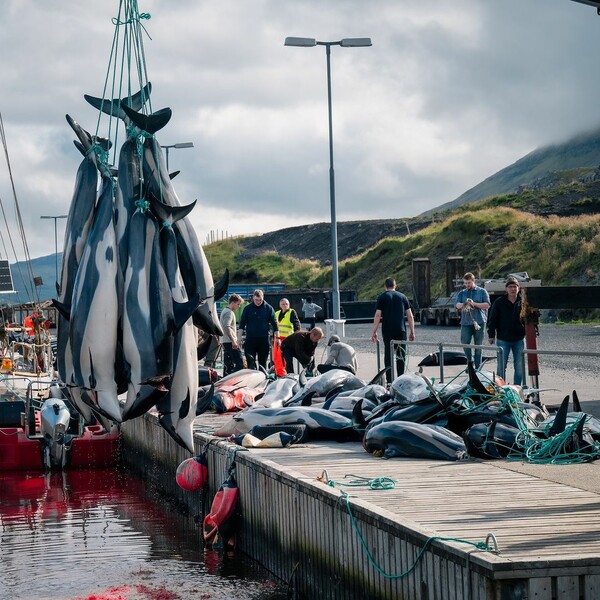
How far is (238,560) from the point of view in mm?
13484

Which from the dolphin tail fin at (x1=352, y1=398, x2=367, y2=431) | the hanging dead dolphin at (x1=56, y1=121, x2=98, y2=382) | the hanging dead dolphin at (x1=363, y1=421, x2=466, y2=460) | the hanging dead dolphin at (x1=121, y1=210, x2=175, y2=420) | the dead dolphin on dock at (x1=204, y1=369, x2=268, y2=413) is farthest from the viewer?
the dead dolphin on dock at (x1=204, y1=369, x2=268, y2=413)

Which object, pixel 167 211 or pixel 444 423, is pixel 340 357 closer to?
pixel 444 423

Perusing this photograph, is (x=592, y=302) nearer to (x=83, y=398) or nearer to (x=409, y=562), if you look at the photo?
(x=409, y=562)

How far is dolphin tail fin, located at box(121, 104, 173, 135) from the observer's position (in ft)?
25.9

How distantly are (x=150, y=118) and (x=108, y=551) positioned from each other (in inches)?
331

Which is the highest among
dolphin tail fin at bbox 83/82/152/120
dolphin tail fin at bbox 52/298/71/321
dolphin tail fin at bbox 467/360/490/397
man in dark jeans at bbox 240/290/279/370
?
dolphin tail fin at bbox 83/82/152/120

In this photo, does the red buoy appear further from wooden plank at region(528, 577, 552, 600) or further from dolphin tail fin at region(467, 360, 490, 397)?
wooden plank at region(528, 577, 552, 600)

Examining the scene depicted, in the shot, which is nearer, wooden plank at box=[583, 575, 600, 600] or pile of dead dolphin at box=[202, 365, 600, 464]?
wooden plank at box=[583, 575, 600, 600]

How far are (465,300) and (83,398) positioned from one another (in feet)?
41.2

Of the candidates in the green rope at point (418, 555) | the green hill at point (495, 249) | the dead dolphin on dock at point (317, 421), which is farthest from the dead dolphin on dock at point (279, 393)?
the green hill at point (495, 249)

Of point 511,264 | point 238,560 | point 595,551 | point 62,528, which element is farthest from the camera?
point 511,264

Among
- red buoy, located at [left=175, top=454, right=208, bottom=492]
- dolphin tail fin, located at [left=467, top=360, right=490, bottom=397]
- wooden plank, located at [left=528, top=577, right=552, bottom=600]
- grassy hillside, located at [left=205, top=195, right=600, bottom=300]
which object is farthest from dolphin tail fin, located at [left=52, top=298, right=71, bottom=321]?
grassy hillside, located at [left=205, top=195, right=600, bottom=300]

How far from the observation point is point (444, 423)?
13.1 metres

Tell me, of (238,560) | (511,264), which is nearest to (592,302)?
(238,560)
